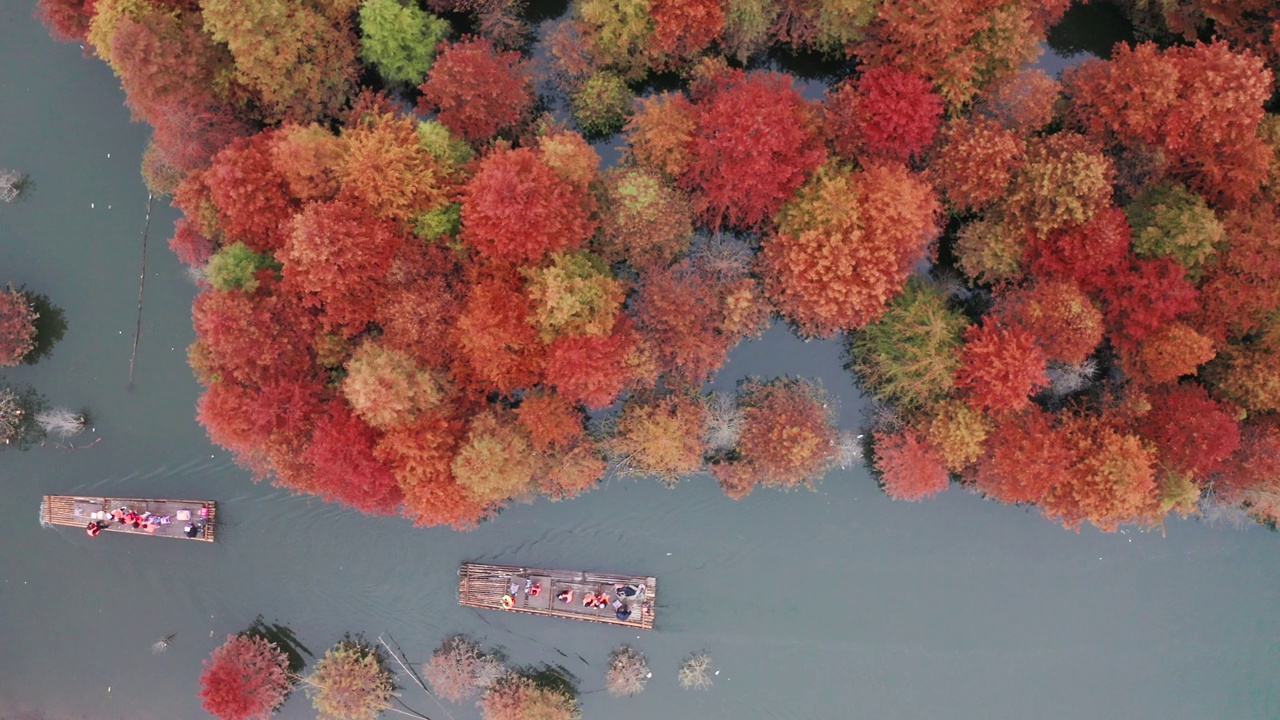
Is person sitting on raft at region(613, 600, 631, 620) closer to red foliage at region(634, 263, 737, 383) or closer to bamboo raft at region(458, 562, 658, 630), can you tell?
bamboo raft at region(458, 562, 658, 630)

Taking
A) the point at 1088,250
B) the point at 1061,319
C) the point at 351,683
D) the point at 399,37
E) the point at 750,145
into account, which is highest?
the point at 399,37

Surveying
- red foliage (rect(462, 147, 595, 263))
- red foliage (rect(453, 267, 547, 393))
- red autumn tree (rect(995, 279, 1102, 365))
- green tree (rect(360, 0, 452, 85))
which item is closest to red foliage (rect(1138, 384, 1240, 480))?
red autumn tree (rect(995, 279, 1102, 365))

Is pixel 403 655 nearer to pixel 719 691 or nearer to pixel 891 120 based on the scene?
pixel 719 691

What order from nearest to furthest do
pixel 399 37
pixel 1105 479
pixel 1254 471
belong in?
pixel 1105 479, pixel 1254 471, pixel 399 37

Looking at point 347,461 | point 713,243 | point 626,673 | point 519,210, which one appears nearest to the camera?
point 519,210

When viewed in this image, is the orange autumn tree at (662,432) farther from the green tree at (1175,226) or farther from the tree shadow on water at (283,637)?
the green tree at (1175,226)

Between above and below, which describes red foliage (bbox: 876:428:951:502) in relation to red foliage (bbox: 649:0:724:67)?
below

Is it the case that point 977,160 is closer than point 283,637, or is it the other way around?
point 977,160

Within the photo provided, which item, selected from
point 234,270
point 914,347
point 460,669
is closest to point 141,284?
point 234,270

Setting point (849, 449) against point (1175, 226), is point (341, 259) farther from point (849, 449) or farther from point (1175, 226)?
point (1175, 226)
